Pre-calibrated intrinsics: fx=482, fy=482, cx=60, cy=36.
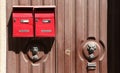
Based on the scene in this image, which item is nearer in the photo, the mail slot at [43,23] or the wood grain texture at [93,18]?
the mail slot at [43,23]

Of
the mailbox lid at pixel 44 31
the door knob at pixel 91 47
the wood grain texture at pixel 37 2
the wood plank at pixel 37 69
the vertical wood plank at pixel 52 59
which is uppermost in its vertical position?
the wood grain texture at pixel 37 2

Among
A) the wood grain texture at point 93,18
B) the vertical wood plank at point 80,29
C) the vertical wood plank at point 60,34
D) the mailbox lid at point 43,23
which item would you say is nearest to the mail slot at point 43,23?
the mailbox lid at point 43,23

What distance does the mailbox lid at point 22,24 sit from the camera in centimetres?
530

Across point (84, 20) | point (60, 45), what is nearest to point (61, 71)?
point (60, 45)

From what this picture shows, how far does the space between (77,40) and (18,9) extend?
75 centimetres

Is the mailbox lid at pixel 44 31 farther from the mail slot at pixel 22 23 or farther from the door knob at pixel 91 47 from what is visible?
the door knob at pixel 91 47

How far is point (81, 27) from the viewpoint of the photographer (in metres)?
5.45

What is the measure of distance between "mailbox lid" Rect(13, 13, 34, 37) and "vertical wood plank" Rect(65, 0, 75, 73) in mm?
421

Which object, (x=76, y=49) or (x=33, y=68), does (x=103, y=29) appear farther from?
(x=33, y=68)

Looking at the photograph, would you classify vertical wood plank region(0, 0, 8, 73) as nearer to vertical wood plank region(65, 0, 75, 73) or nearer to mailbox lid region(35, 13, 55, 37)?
mailbox lid region(35, 13, 55, 37)

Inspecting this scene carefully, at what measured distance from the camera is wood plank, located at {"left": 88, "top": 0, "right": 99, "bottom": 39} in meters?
5.45

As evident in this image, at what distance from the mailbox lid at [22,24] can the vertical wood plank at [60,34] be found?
32 cm

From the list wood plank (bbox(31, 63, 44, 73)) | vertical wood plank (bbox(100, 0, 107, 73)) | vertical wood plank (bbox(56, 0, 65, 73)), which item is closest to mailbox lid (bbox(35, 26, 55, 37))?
vertical wood plank (bbox(56, 0, 65, 73))
